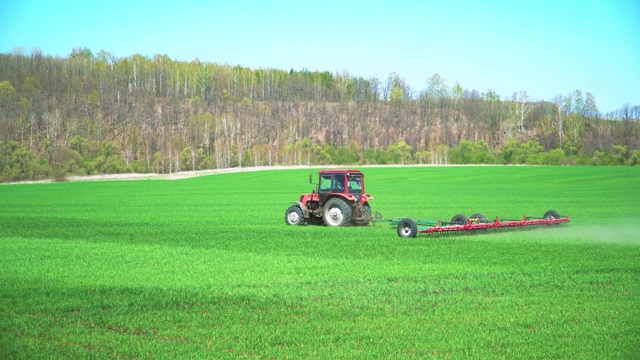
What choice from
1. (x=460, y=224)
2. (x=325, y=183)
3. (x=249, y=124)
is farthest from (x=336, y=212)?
(x=249, y=124)

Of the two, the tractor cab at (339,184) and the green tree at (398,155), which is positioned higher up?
the green tree at (398,155)

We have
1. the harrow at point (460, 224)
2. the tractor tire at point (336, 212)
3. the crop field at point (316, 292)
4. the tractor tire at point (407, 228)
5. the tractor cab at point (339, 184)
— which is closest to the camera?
the crop field at point (316, 292)

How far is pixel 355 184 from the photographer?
29.5 metres

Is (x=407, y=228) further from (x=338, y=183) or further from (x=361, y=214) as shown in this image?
(x=338, y=183)

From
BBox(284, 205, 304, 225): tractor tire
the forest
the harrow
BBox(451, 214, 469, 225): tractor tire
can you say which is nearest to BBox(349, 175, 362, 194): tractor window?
the harrow

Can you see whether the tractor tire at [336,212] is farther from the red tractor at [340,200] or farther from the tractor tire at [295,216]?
the tractor tire at [295,216]

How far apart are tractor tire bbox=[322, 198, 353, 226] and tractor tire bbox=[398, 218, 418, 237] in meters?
3.69

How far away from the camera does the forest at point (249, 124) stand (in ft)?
435

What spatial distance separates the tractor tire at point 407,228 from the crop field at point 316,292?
0.57m

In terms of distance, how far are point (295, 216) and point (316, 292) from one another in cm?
1563

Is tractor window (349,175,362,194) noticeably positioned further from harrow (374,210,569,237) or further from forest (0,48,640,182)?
forest (0,48,640,182)

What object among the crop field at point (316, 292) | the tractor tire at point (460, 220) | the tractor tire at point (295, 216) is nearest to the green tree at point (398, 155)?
the crop field at point (316, 292)

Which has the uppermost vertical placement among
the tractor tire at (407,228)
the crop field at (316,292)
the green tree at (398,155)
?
the green tree at (398,155)

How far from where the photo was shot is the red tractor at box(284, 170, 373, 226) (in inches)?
1136
